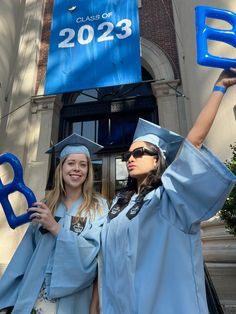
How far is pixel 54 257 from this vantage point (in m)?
1.56

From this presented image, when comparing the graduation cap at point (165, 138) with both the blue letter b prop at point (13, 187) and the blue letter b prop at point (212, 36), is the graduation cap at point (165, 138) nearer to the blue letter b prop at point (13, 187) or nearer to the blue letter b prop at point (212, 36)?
the blue letter b prop at point (212, 36)

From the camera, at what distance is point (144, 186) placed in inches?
62.2

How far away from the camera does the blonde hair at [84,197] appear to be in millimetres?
1787

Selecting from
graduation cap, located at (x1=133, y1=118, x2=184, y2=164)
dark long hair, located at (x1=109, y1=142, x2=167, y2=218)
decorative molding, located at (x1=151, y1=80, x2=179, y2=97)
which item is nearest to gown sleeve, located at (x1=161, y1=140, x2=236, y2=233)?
→ dark long hair, located at (x1=109, y1=142, x2=167, y2=218)

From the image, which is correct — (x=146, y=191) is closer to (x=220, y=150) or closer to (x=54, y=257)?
(x=54, y=257)

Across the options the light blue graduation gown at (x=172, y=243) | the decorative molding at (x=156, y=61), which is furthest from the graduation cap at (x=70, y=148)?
the decorative molding at (x=156, y=61)

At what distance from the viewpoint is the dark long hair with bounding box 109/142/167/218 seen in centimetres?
153

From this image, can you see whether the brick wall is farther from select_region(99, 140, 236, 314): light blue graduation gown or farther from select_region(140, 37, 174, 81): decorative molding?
select_region(99, 140, 236, 314): light blue graduation gown

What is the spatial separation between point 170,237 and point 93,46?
481cm

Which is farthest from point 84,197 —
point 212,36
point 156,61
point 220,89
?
point 156,61

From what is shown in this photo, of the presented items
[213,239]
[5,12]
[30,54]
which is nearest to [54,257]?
[213,239]

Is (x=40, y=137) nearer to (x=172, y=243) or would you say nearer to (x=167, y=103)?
(x=167, y=103)

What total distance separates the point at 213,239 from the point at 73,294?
2.95 metres

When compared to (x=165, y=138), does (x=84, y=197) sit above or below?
below
